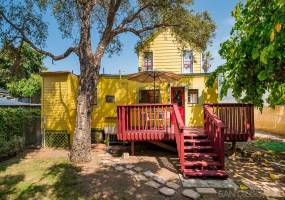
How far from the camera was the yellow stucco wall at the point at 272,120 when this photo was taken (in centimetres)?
1893

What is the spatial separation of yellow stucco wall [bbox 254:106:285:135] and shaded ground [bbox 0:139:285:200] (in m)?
8.90

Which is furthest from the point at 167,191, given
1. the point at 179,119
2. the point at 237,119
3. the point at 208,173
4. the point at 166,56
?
the point at 166,56

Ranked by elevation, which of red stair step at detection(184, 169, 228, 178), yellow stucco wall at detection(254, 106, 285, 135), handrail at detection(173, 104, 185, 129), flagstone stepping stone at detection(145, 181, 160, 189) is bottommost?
flagstone stepping stone at detection(145, 181, 160, 189)

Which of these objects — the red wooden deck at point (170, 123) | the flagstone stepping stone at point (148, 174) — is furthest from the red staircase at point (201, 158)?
the flagstone stepping stone at point (148, 174)

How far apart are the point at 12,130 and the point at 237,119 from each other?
9.78 metres

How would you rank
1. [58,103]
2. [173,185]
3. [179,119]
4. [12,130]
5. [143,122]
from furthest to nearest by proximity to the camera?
[58,103], [12,130], [143,122], [179,119], [173,185]

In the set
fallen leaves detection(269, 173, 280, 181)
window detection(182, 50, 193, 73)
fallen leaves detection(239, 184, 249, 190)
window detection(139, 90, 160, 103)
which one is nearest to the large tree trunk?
window detection(139, 90, 160, 103)

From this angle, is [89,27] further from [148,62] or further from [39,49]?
[148,62]

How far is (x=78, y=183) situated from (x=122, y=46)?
7533 millimetres

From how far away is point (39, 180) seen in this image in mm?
7402

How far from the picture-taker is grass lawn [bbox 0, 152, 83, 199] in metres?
6.48

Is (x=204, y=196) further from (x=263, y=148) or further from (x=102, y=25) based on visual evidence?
(x=102, y=25)

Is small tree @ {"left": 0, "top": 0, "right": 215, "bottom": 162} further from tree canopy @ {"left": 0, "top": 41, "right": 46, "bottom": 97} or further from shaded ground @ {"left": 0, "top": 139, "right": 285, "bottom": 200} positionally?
tree canopy @ {"left": 0, "top": 41, "right": 46, "bottom": 97}

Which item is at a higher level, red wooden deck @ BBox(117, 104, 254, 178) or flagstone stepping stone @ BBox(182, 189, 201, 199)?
red wooden deck @ BBox(117, 104, 254, 178)
